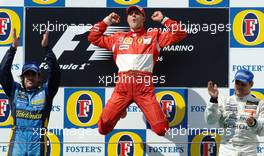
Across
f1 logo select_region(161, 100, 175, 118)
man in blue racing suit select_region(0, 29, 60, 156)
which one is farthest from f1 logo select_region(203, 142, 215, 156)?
man in blue racing suit select_region(0, 29, 60, 156)

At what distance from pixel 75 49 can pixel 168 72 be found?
2.26 feet

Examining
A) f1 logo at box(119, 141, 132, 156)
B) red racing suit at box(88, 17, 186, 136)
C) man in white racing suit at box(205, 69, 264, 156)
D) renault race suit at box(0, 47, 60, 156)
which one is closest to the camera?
man in white racing suit at box(205, 69, 264, 156)

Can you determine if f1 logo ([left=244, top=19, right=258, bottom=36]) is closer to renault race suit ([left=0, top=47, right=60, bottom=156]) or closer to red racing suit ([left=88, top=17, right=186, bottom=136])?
red racing suit ([left=88, top=17, right=186, bottom=136])

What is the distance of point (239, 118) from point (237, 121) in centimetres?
2

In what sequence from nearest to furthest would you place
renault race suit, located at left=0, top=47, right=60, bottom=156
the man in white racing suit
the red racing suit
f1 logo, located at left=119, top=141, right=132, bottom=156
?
the man in white racing suit → renault race suit, located at left=0, top=47, right=60, bottom=156 → the red racing suit → f1 logo, located at left=119, top=141, right=132, bottom=156

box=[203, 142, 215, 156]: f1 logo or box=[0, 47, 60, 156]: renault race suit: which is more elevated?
box=[0, 47, 60, 156]: renault race suit

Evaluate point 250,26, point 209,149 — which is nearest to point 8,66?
point 209,149

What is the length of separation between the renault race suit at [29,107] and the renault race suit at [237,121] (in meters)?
1.06

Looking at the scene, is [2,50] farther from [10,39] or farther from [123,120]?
[123,120]

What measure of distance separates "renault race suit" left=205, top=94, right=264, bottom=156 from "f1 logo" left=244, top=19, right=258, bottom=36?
663mm

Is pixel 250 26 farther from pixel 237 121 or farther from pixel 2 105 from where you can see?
pixel 2 105

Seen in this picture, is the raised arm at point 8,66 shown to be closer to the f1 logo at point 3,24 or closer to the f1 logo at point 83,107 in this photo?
the f1 logo at point 3,24

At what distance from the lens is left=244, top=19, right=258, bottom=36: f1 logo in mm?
3967

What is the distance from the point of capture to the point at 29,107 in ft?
11.9
